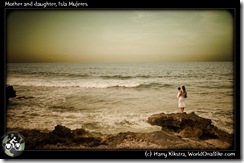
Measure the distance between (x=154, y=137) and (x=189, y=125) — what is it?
63 cm

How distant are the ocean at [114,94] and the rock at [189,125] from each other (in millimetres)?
82

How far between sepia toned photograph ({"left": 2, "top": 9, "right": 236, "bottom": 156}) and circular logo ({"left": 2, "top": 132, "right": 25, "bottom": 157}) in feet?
0.26

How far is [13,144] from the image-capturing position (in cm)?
330

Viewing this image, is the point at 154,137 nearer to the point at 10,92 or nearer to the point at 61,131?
the point at 61,131

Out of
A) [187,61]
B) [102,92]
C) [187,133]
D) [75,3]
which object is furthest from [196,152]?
[75,3]

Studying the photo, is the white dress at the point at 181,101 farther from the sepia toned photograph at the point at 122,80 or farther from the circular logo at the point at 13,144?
the circular logo at the point at 13,144

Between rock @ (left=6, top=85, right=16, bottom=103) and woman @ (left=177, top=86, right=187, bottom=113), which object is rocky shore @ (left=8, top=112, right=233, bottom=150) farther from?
rock @ (left=6, top=85, right=16, bottom=103)

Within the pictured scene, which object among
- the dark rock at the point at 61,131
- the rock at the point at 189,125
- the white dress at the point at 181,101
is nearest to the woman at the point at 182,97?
the white dress at the point at 181,101

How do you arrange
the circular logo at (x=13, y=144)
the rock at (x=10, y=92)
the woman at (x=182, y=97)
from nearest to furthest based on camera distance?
the circular logo at (x=13, y=144) < the rock at (x=10, y=92) < the woman at (x=182, y=97)

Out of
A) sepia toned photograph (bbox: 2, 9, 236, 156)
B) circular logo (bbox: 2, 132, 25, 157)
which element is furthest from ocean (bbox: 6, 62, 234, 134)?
circular logo (bbox: 2, 132, 25, 157)

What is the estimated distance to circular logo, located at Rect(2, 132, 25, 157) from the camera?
3.25m

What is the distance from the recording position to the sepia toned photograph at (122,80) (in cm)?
337

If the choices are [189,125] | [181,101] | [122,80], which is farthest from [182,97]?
[122,80]

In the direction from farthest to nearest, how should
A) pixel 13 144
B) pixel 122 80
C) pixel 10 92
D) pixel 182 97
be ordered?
1. pixel 122 80
2. pixel 182 97
3. pixel 10 92
4. pixel 13 144
